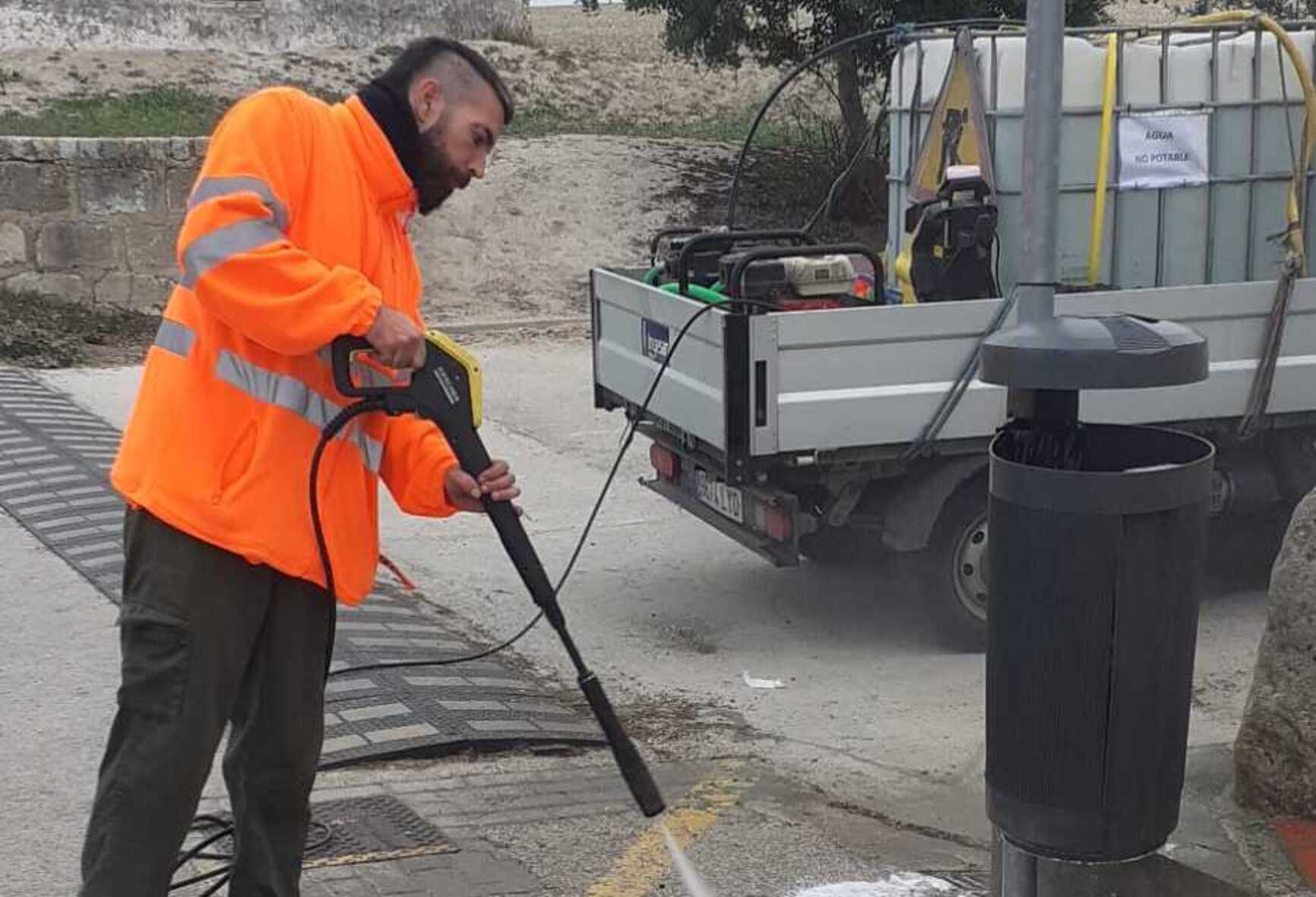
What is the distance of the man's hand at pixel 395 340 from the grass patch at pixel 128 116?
12.9 meters

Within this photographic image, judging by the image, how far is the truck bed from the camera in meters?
5.87

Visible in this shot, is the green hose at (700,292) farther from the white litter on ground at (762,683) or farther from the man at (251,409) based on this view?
the man at (251,409)

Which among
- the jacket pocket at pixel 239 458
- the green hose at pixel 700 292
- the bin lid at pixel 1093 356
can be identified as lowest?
the green hose at pixel 700 292

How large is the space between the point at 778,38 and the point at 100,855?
14089 millimetres

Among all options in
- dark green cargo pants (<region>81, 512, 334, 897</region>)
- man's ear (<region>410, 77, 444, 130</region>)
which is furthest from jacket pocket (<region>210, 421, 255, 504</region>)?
man's ear (<region>410, 77, 444, 130</region>)

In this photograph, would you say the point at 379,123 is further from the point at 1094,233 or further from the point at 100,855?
the point at 1094,233

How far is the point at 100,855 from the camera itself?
10.5 ft

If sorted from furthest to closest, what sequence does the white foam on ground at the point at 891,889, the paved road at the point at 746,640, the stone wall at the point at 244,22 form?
the stone wall at the point at 244,22 → the paved road at the point at 746,640 → the white foam on ground at the point at 891,889

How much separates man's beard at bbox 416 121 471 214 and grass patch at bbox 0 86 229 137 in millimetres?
12671

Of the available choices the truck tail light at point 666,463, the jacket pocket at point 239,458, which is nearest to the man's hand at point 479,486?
the jacket pocket at point 239,458

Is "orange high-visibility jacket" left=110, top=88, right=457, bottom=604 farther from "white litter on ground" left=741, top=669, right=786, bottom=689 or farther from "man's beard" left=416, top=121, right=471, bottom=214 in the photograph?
"white litter on ground" left=741, top=669, right=786, bottom=689

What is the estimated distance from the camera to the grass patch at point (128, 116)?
1545 centimetres

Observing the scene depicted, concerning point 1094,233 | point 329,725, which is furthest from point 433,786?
point 1094,233

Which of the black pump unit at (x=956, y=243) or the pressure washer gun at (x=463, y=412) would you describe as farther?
the black pump unit at (x=956, y=243)
